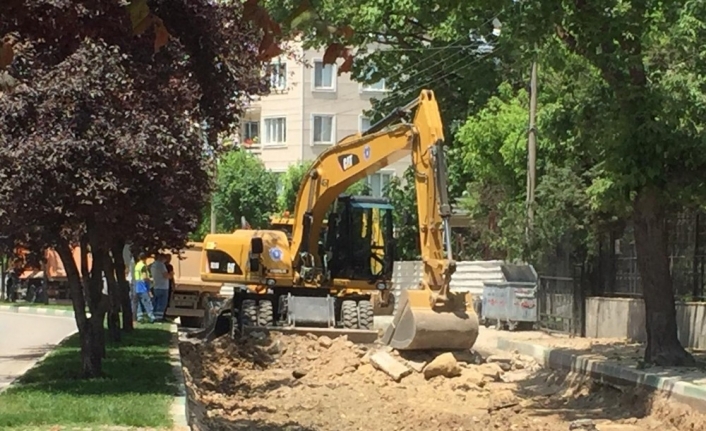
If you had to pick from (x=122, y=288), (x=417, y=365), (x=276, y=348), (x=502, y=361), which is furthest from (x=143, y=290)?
(x=417, y=365)

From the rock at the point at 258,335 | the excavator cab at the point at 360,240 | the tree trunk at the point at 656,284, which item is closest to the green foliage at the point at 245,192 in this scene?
the excavator cab at the point at 360,240

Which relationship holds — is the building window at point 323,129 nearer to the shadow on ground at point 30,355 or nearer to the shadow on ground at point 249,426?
the shadow on ground at point 30,355

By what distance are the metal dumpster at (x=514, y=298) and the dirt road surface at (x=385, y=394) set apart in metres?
4.71

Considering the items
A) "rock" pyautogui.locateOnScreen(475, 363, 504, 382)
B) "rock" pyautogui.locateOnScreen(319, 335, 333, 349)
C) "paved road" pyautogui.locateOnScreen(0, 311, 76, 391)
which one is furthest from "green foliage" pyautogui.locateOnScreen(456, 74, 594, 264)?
"paved road" pyautogui.locateOnScreen(0, 311, 76, 391)

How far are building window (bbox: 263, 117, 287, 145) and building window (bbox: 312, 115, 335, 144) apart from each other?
164cm

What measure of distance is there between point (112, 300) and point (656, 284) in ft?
33.5

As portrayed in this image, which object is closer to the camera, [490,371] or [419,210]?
[490,371]

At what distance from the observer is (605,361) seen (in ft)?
54.7

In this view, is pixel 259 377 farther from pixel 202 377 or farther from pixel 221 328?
pixel 221 328

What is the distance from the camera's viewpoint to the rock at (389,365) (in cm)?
1801

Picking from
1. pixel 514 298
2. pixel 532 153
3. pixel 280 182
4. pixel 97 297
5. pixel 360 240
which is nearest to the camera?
pixel 97 297

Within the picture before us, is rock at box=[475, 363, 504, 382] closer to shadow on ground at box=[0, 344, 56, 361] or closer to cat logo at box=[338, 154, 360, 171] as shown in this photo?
cat logo at box=[338, 154, 360, 171]

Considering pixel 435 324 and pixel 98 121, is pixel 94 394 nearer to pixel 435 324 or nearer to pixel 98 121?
pixel 98 121

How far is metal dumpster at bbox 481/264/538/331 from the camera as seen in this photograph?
2588cm
